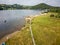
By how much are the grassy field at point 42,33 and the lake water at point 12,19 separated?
11 cm

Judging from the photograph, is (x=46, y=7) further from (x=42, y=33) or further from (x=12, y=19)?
(x=12, y=19)

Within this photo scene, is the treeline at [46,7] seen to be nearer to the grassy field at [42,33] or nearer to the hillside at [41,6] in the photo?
the hillside at [41,6]

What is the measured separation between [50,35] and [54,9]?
43cm

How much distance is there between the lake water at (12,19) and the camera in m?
1.86

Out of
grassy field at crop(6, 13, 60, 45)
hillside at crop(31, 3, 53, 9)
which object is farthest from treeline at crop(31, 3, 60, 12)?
grassy field at crop(6, 13, 60, 45)

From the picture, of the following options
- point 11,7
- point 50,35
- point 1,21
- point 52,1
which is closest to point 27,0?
point 11,7

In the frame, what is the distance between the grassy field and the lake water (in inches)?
4.3

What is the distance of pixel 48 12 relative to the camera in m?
1.94

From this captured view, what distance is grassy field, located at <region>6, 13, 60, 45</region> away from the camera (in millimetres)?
1730

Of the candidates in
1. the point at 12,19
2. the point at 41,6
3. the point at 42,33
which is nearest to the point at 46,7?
the point at 41,6

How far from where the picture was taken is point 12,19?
6.24 feet

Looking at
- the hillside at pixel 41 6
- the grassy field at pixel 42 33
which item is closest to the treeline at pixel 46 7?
the hillside at pixel 41 6

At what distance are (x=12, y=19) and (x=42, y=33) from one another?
20.1 inches

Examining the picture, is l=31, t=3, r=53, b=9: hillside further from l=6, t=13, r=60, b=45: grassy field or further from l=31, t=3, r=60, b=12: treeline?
l=6, t=13, r=60, b=45: grassy field
